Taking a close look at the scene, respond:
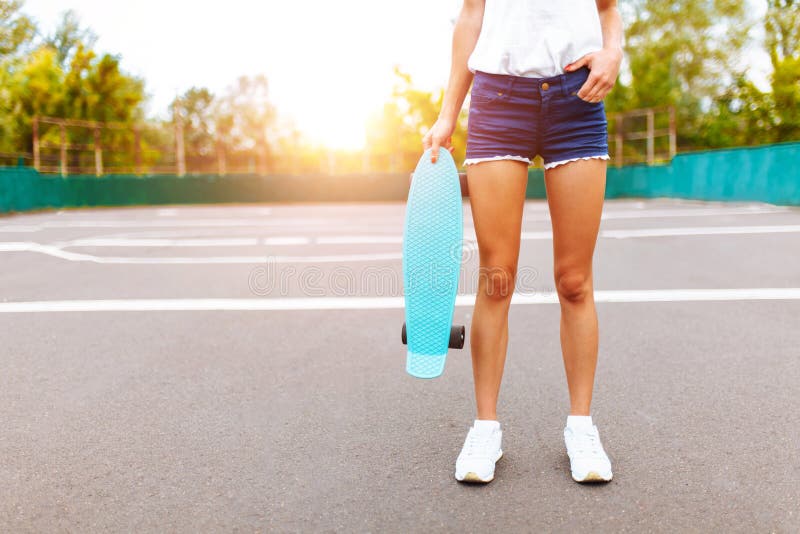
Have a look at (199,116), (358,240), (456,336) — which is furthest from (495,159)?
(199,116)

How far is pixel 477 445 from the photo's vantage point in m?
2.31

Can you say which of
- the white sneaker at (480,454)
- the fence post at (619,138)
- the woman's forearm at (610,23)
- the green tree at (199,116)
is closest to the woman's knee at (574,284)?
the white sneaker at (480,454)

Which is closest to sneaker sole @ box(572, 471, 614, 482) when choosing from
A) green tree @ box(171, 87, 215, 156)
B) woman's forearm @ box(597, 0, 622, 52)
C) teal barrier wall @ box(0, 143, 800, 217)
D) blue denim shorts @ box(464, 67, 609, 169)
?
blue denim shorts @ box(464, 67, 609, 169)

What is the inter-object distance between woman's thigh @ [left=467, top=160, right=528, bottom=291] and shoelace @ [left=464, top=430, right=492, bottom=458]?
50 centimetres

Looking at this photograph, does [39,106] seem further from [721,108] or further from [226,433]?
[226,433]

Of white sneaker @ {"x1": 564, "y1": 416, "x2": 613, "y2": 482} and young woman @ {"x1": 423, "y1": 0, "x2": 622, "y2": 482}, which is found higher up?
young woman @ {"x1": 423, "y1": 0, "x2": 622, "y2": 482}

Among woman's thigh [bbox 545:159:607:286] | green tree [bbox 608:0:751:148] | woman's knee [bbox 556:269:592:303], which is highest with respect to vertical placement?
green tree [bbox 608:0:751:148]

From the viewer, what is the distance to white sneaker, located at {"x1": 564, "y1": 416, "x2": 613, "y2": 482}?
2207 millimetres

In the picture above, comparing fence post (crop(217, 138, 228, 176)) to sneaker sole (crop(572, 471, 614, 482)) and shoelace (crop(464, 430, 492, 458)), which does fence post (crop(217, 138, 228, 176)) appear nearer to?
shoelace (crop(464, 430, 492, 458))

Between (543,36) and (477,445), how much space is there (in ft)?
4.16

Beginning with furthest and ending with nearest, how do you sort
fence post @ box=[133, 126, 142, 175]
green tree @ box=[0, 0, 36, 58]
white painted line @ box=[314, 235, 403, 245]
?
green tree @ box=[0, 0, 36, 58], fence post @ box=[133, 126, 142, 175], white painted line @ box=[314, 235, 403, 245]

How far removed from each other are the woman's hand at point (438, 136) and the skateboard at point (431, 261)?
0.02m

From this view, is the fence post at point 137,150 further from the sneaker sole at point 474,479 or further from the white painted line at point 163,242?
the sneaker sole at point 474,479

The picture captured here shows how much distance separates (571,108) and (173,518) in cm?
163
